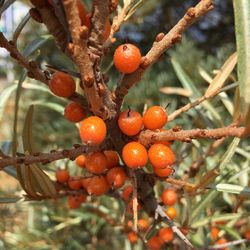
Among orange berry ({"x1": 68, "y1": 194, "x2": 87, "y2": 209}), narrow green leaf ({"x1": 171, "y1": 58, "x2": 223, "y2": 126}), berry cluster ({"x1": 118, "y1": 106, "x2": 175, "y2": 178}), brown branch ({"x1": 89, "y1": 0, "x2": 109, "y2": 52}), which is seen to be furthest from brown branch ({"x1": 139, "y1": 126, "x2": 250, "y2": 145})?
narrow green leaf ({"x1": 171, "y1": 58, "x2": 223, "y2": 126})

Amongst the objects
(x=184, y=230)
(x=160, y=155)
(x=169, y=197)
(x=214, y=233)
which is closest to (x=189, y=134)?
(x=160, y=155)

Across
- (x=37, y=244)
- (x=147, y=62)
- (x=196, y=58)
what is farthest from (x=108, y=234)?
(x=147, y=62)

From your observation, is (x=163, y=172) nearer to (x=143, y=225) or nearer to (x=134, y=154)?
(x=134, y=154)

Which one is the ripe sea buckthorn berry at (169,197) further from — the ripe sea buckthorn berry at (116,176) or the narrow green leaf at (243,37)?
the narrow green leaf at (243,37)

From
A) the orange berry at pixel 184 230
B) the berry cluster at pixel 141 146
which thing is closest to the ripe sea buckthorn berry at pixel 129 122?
the berry cluster at pixel 141 146

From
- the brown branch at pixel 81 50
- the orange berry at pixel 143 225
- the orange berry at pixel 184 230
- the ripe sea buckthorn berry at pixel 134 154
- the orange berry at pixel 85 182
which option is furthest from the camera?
the orange berry at pixel 143 225
